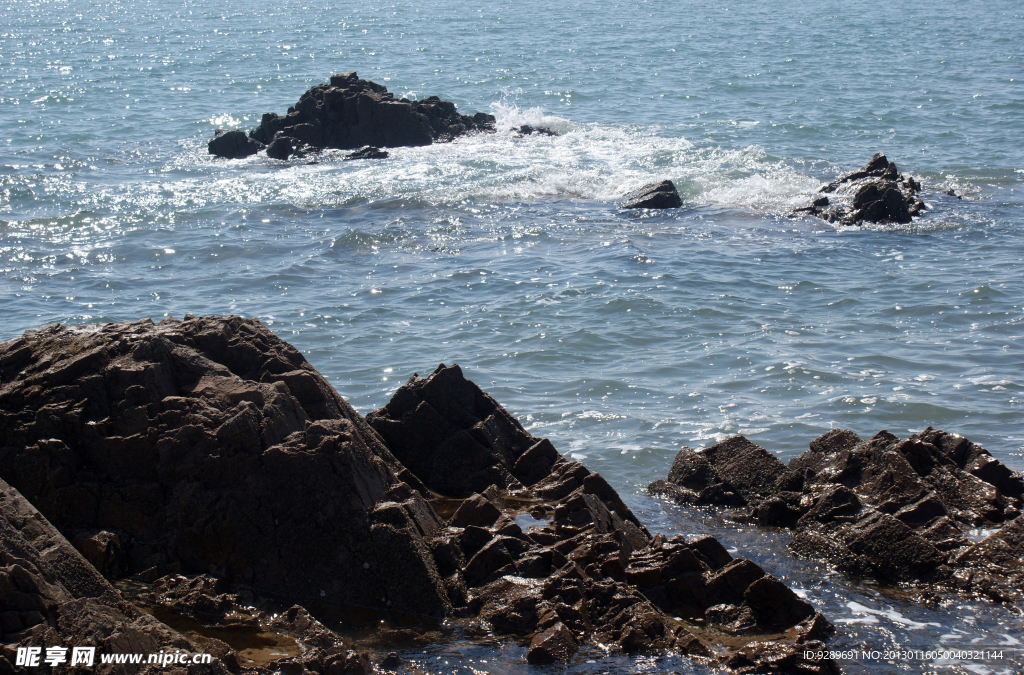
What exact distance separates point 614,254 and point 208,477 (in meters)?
11.7

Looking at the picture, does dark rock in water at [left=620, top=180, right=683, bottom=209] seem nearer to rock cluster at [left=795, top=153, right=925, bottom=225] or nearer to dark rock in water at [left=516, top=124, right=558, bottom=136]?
rock cluster at [left=795, top=153, right=925, bottom=225]

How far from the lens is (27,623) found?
4.50 m

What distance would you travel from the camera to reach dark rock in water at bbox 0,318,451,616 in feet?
20.0

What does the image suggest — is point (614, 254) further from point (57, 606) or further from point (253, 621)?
point (57, 606)

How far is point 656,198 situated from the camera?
2027 cm

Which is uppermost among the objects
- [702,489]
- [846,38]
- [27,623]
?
[846,38]

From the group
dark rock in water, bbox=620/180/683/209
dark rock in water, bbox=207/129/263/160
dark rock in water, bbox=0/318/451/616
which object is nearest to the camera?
dark rock in water, bbox=0/318/451/616

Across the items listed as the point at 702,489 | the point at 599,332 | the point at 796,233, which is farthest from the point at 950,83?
the point at 702,489

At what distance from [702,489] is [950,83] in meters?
31.2

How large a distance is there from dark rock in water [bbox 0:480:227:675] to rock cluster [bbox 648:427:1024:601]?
4773 millimetres

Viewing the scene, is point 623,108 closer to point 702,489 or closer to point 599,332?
point 599,332

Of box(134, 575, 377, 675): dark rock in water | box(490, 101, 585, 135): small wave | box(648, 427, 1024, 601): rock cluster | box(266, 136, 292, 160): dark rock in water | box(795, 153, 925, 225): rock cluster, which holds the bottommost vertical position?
box(648, 427, 1024, 601): rock cluster

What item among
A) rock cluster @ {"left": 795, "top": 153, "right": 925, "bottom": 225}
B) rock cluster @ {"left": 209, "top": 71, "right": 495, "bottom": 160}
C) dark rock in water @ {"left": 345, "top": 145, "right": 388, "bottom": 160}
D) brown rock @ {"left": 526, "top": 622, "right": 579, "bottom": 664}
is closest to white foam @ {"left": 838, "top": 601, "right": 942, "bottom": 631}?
brown rock @ {"left": 526, "top": 622, "right": 579, "bottom": 664}

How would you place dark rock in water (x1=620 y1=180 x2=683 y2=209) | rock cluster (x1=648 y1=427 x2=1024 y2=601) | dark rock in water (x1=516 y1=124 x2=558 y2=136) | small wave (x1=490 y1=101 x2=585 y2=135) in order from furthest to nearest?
small wave (x1=490 y1=101 x2=585 y2=135)
dark rock in water (x1=516 y1=124 x2=558 y2=136)
dark rock in water (x1=620 y1=180 x2=683 y2=209)
rock cluster (x1=648 y1=427 x2=1024 y2=601)
